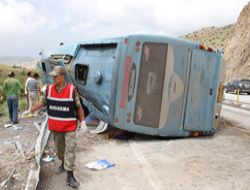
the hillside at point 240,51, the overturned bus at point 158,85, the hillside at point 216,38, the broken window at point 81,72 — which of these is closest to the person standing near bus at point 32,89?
the broken window at point 81,72

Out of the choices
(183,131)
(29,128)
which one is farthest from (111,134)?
(29,128)

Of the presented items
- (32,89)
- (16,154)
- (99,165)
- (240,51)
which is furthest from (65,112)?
(240,51)

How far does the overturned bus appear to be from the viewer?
20.9 ft

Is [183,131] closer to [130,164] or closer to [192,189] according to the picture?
[130,164]

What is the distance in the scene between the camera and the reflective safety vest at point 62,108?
13.6 ft

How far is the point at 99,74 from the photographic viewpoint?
7090 mm

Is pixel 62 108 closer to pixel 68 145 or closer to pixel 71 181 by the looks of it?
pixel 68 145

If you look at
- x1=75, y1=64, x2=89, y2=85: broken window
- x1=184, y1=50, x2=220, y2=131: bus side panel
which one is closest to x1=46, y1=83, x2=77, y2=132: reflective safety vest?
x1=184, y1=50, x2=220, y2=131: bus side panel

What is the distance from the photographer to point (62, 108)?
4.19 metres

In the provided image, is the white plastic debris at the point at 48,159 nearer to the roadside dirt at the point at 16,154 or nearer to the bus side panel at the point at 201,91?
the roadside dirt at the point at 16,154

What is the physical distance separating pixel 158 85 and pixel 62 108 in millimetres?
2718

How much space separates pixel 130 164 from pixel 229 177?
153 centimetres

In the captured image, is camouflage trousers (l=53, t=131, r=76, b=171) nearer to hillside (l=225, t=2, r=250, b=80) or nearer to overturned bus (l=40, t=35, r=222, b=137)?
overturned bus (l=40, t=35, r=222, b=137)

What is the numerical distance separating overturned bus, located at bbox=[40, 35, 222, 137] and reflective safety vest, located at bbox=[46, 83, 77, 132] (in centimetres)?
228
